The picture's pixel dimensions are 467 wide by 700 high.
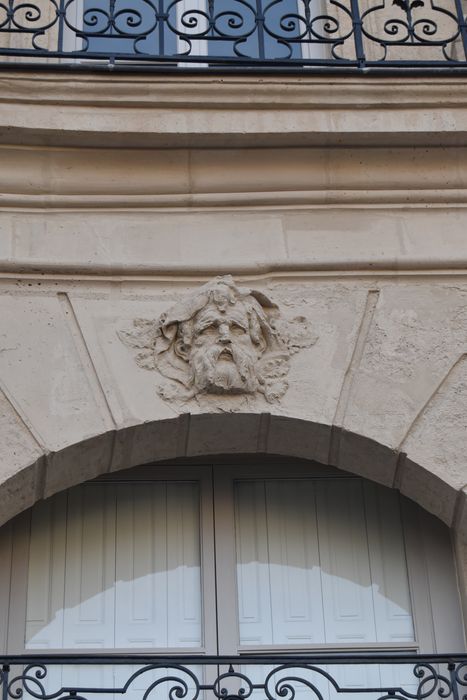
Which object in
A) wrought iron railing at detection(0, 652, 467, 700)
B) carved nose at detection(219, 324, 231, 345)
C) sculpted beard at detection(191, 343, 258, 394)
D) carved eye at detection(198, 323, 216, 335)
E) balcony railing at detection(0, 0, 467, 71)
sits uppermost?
balcony railing at detection(0, 0, 467, 71)

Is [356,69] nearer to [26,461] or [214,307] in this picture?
[214,307]

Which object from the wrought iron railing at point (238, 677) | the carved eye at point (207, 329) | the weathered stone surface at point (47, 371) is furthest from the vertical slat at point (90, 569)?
the carved eye at point (207, 329)

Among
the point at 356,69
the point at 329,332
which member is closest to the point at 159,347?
the point at 329,332

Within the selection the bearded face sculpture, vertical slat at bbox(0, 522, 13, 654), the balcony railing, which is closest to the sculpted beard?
the bearded face sculpture

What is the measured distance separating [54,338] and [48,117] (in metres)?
1.06

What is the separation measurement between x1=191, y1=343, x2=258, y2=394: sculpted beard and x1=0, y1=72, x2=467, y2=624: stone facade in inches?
0.7

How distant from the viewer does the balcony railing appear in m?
6.70

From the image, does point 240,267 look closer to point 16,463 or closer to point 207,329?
point 207,329

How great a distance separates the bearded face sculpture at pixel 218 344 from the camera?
5.80 metres

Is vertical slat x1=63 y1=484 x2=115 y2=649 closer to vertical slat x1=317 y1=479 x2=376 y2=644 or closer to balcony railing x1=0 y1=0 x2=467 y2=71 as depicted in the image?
vertical slat x1=317 y1=479 x2=376 y2=644

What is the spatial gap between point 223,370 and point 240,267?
62cm

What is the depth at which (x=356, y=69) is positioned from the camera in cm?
641

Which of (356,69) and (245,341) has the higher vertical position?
(356,69)

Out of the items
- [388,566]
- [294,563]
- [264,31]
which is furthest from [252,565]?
[264,31]
